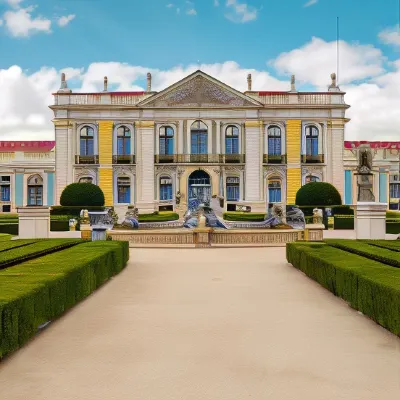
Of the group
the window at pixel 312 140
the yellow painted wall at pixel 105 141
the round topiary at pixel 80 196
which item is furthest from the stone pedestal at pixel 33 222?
the window at pixel 312 140

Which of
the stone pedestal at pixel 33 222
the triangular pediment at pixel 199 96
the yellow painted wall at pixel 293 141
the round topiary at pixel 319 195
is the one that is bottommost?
the stone pedestal at pixel 33 222

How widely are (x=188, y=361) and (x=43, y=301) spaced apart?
1.85 metres

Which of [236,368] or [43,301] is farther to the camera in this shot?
[43,301]

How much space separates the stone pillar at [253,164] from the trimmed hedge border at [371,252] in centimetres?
2320

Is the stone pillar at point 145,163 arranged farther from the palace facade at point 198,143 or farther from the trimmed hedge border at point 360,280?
the trimmed hedge border at point 360,280

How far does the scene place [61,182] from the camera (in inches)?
1395

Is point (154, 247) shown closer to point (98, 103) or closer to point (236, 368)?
point (236, 368)

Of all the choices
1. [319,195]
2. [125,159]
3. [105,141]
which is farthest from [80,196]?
[319,195]

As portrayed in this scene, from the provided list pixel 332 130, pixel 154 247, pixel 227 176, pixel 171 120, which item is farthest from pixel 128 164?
pixel 154 247

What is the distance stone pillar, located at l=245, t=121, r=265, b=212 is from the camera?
35.2 meters

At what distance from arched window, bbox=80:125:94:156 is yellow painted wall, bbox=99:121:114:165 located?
1.88 feet

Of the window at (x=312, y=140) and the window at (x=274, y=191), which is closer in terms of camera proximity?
the window at (x=274, y=191)

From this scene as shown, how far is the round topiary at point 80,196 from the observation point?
29875 mm

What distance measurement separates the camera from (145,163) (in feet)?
116
